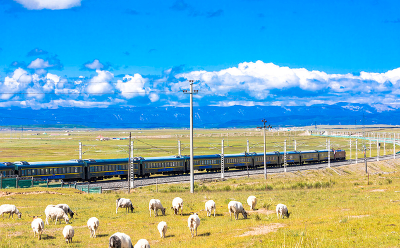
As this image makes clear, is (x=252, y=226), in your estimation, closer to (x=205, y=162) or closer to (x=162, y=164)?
(x=162, y=164)

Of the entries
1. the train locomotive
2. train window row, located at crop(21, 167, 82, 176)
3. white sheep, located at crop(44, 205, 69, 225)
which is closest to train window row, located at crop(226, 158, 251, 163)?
the train locomotive

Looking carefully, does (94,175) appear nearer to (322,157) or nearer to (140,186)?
(140,186)

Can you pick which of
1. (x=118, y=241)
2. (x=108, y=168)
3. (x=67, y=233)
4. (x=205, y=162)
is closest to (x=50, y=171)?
(x=108, y=168)

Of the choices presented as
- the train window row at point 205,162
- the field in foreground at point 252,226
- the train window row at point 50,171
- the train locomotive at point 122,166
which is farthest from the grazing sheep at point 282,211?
the train window row at point 205,162

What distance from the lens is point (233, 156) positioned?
88625 millimetres

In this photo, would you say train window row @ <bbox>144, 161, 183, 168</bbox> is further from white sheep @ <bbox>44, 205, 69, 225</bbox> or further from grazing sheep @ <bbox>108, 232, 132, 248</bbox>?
grazing sheep @ <bbox>108, 232, 132, 248</bbox>

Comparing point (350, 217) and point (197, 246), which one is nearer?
point (197, 246)

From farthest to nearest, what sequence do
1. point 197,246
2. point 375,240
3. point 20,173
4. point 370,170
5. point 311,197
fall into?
1. point 370,170
2. point 20,173
3. point 311,197
4. point 197,246
5. point 375,240

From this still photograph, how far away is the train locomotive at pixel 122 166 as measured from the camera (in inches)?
2392

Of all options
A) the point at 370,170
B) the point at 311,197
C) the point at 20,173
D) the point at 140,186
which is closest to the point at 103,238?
the point at 311,197

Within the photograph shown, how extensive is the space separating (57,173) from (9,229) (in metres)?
42.5

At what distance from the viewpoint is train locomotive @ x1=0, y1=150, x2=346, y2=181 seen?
199ft

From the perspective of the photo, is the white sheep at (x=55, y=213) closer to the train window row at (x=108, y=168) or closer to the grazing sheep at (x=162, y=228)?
the grazing sheep at (x=162, y=228)

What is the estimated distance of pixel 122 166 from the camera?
Result: 233 ft
